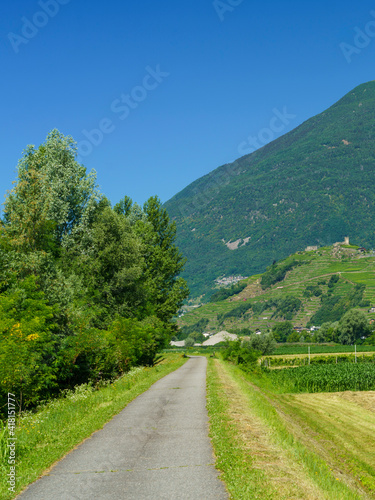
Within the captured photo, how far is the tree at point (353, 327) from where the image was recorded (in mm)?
156625

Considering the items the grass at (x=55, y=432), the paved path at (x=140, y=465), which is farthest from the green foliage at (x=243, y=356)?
the paved path at (x=140, y=465)

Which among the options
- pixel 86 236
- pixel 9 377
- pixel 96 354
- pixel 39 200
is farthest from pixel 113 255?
pixel 9 377

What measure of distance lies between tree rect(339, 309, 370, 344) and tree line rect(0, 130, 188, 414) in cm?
11297

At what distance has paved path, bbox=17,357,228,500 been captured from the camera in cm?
825

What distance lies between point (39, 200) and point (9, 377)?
18.7 metres

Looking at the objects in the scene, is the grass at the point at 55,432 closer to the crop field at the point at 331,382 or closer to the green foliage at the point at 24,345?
the green foliage at the point at 24,345

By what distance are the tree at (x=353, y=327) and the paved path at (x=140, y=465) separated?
151893 mm

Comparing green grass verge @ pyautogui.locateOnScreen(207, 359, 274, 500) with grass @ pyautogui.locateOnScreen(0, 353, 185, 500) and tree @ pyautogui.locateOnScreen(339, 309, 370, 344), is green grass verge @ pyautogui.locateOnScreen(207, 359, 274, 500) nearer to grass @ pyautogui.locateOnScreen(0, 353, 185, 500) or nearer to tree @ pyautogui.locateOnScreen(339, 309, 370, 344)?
grass @ pyautogui.locateOnScreen(0, 353, 185, 500)

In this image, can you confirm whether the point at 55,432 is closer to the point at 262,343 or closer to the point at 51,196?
the point at 51,196

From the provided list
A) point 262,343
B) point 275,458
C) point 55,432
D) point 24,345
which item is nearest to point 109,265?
point 24,345

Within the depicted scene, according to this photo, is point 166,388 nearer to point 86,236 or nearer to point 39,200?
point 39,200

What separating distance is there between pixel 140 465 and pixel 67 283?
75.0 feet

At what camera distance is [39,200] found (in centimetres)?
3494

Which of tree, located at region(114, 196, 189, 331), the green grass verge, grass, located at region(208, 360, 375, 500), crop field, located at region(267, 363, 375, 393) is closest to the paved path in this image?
the green grass verge
